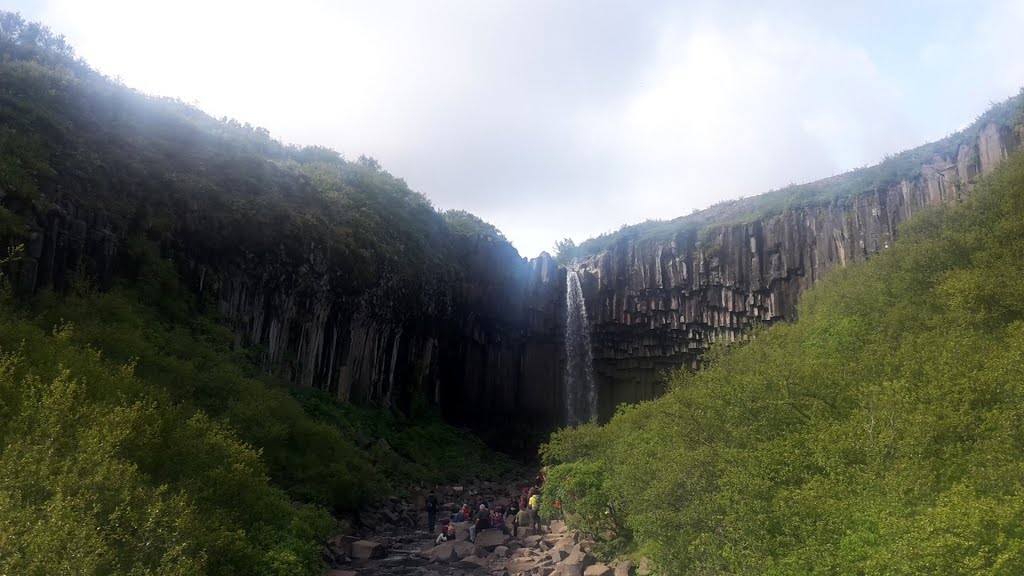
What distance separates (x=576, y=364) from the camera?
5172 cm

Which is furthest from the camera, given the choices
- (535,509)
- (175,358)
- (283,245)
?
(283,245)

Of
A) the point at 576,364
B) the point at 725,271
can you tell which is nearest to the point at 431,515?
the point at 725,271

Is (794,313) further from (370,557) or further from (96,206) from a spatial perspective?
(96,206)

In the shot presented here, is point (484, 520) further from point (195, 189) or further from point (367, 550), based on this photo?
point (195, 189)

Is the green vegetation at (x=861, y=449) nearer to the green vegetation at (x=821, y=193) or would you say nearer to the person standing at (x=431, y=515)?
the person standing at (x=431, y=515)

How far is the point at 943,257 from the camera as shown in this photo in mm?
19094

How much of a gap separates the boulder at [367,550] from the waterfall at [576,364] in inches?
1257

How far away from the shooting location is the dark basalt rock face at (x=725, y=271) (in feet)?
114

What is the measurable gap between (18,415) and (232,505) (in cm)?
472

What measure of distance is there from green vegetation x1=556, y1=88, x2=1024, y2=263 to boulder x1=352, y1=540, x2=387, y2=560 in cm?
3396

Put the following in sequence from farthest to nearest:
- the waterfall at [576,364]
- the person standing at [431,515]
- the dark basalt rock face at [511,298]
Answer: the waterfall at [576,364] → the dark basalt rock face at [511,298] → the person standing at [431,515]

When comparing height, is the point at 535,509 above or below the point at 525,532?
above

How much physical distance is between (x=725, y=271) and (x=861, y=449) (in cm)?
3420

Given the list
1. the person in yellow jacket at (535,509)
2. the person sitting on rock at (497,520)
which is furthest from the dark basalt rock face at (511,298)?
the person in yellow jacket at (535,509)
